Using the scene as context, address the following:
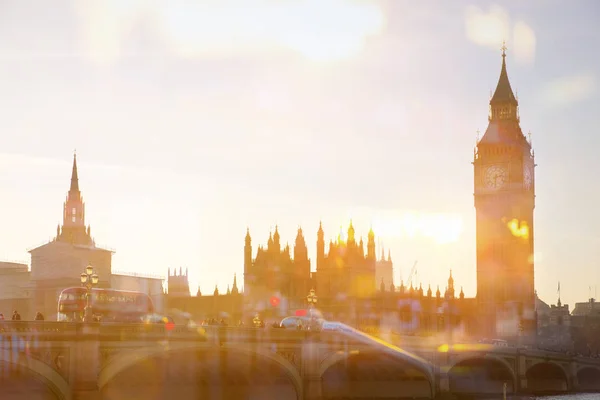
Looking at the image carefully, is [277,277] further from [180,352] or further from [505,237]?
[180,352]

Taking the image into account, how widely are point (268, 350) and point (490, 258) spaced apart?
93181mm

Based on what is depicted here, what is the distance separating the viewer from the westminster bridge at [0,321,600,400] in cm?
5525

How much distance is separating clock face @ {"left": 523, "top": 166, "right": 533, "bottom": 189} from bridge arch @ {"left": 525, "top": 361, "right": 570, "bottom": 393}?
1642 inches

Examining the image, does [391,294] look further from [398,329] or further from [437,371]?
[437,371]

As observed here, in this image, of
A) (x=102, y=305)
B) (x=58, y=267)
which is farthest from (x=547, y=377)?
(x=58, y=267)

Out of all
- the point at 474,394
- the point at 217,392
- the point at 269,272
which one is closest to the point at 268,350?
the point at 217,392

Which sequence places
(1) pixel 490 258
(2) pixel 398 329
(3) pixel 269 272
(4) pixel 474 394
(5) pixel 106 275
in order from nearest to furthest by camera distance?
(4) pixel 474 394 < (2) pixel 398 329 < (3) pixel 269 272 < (1) pixel 490 258 < (5) pixel 106 275

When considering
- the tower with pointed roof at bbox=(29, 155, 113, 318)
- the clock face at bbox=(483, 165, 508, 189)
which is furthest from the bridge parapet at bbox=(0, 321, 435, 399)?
the tower with pointed roof at bbox=(29, 155, 113, 318)

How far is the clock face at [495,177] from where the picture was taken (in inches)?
6156

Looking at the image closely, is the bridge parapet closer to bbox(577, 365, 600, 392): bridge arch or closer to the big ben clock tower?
bbox(577, 365, 600, 392): bridge arch

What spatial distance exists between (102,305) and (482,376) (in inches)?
2020

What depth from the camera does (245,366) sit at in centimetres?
7725

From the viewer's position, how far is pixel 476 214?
159000 mm

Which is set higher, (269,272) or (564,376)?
(269,272)
